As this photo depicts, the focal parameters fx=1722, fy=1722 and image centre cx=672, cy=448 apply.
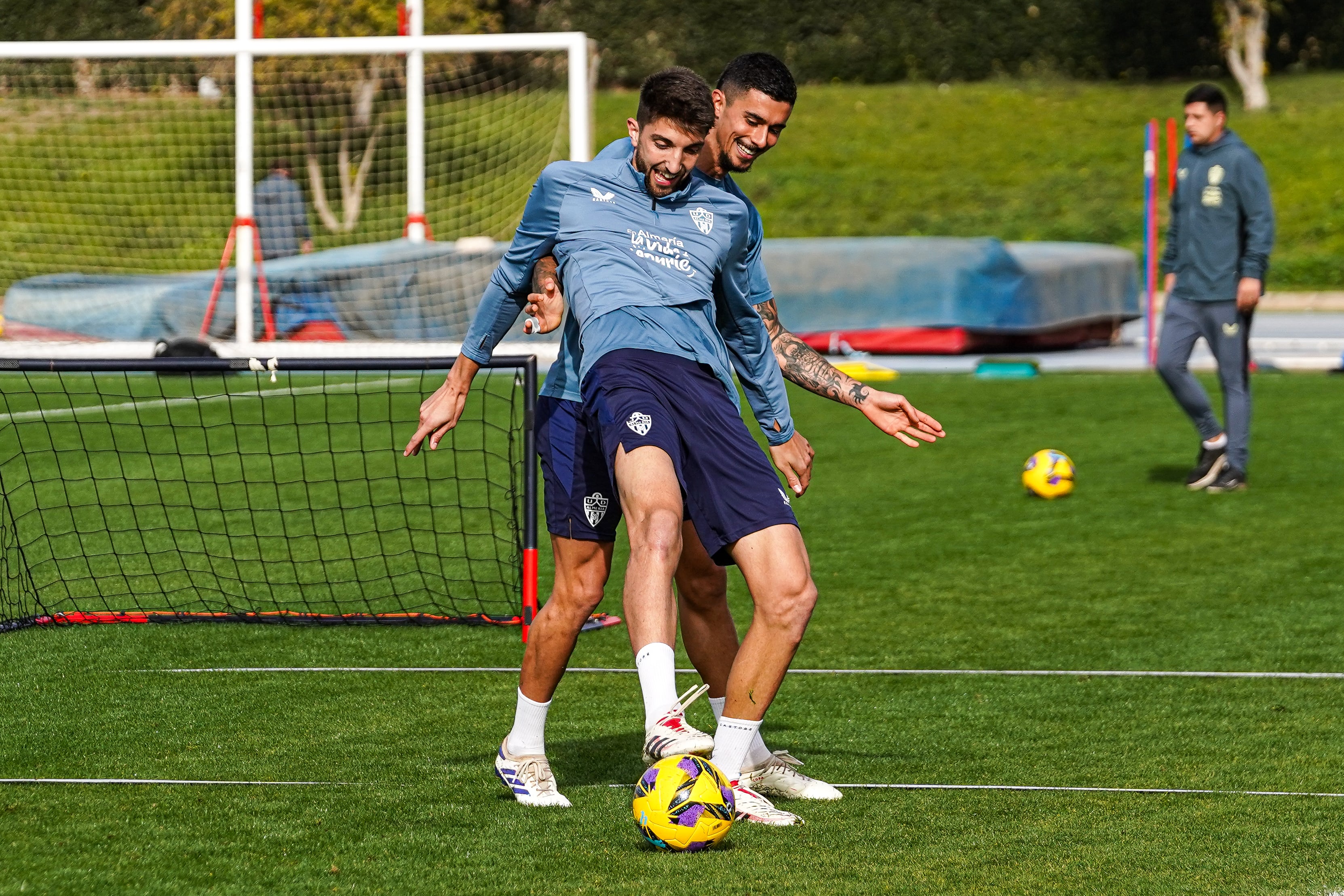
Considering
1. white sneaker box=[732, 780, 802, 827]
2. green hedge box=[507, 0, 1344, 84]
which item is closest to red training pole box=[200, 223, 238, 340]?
white sneaker box=[732, 780, 802, 827]

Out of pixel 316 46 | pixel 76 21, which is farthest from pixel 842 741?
pixel 76 21

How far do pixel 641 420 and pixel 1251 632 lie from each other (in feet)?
11.4

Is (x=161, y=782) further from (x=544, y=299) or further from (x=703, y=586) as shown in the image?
(x=544, y=299)

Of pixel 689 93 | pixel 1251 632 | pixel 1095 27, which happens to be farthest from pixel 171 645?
pixel 1095 27

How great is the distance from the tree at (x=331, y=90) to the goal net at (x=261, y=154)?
0.16 ft

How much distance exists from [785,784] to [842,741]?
2.18 feet

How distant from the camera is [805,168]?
3262 centimetres

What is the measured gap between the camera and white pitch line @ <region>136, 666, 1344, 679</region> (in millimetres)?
5965

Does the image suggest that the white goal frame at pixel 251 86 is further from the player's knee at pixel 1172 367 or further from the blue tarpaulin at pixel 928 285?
the player's knee at pixel 1172 367

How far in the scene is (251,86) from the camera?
1691 cm

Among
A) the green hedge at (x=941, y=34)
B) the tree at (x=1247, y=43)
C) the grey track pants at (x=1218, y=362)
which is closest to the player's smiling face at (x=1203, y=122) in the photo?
the grey track pants at (x=1218, y=362)

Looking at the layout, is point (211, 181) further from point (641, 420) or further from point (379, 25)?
point (641, 420)

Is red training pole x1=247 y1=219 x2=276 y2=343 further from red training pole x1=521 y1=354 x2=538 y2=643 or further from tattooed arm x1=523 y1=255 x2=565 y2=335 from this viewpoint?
tattooed arm x1=523 y1=255 x2=565 y2=335

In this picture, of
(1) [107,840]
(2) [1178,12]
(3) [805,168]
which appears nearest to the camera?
(1) [107,840]
